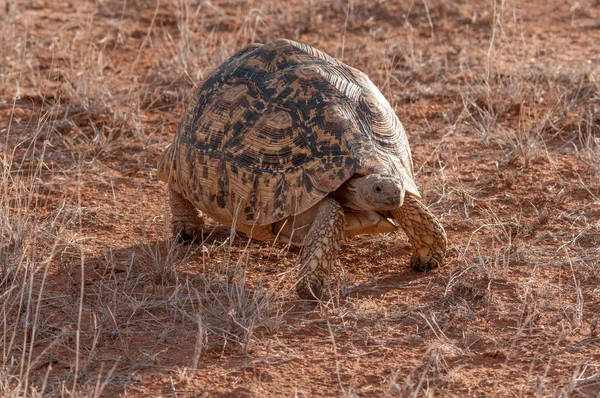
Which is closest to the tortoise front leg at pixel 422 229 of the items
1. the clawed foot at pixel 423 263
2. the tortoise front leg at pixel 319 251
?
the clawed foot at pixel 423 263

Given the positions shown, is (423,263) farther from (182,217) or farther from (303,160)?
(182,217)

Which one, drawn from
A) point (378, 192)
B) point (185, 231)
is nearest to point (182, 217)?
point (185, 231)

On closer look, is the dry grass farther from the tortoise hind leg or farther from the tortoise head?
the tortoise head

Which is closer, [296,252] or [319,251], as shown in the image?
[319,251]

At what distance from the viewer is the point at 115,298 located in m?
4.48

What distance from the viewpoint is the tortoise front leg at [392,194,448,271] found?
4.86 meters

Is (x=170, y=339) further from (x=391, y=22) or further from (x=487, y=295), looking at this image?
(x=391, y=22)

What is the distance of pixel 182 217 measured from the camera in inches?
217

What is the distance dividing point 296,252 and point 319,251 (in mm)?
808

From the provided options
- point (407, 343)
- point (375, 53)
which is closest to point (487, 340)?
point (407, 343)

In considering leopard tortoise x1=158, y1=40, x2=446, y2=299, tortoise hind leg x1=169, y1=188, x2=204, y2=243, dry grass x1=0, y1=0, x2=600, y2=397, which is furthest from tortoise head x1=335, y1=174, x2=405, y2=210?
tortoise hind leg x1=169, y1=188, x2=204, y2=243

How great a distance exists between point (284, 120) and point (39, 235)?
155 centimetres

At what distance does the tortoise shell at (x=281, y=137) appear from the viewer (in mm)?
4684

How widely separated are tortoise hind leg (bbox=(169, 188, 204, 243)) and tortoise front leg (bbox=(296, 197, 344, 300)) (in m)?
1.10
